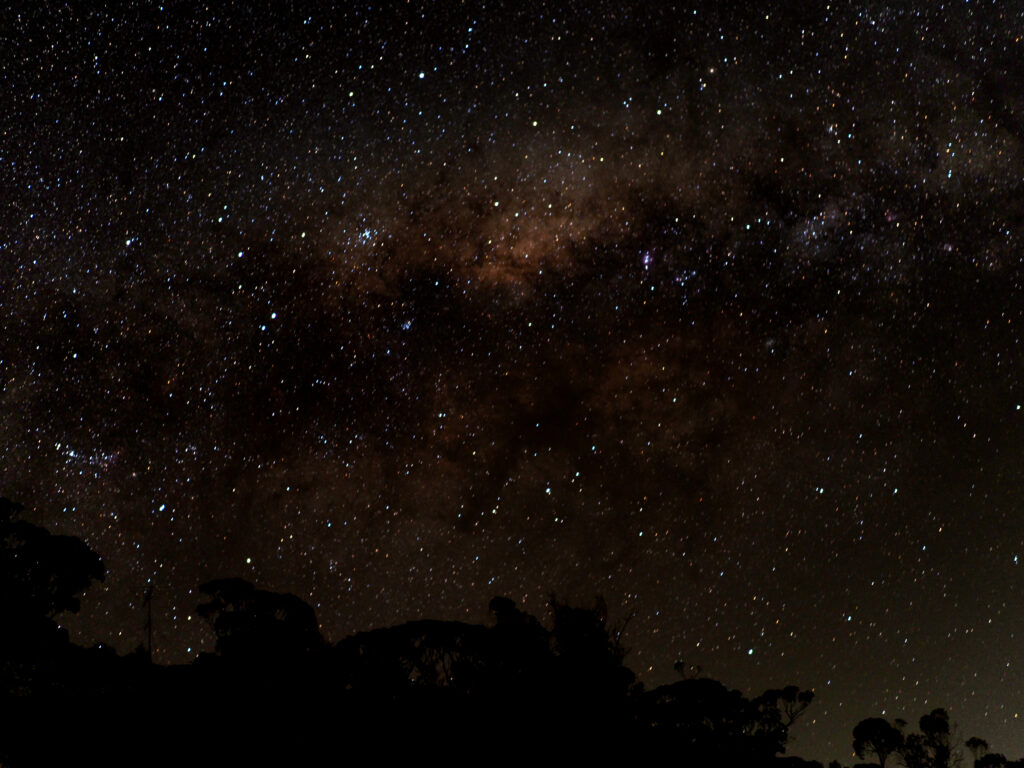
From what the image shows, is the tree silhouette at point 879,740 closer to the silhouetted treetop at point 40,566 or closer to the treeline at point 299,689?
the treeline at point 299,689

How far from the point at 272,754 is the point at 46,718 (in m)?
3.36

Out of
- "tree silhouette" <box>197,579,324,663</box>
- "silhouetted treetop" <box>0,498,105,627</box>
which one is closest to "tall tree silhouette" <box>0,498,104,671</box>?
"silhouetted treetop" <box>0,498,105,627</box>

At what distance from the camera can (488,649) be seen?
62.7ft

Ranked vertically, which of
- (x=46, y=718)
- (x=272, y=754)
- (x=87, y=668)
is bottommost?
(x=272, y=754)

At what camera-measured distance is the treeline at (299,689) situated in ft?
40.6

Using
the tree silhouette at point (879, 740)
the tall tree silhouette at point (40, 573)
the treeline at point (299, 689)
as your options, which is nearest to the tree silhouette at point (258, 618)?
the treeline at point (299, 689)

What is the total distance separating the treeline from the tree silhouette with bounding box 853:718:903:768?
1436 cm

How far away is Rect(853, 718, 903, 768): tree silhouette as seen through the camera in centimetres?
3428

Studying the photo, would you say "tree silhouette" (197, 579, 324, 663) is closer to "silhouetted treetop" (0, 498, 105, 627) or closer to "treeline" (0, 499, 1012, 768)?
"treeline" (0, 499, 1012, 768)

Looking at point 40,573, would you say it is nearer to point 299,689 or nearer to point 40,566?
point 40,566

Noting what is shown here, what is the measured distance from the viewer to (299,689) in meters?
15.3

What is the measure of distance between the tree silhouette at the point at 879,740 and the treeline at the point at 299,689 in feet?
47.1

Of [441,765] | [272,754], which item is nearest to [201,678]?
[272,754]

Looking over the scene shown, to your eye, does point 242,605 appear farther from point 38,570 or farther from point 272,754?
point 272,754
